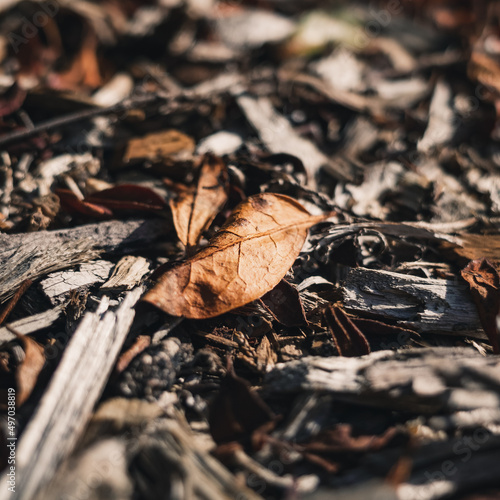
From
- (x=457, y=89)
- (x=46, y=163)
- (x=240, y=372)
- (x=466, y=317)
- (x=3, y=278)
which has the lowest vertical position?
(x=466, y=317)

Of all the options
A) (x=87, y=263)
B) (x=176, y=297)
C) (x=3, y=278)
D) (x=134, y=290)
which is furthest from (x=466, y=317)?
(x=3, y=278)

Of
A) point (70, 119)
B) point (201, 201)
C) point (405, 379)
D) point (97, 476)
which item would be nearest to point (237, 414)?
point (97, 476)

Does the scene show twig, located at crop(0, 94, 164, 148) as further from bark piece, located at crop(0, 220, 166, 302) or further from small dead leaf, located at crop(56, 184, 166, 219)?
bark piece, located at crop(0, 220, 166, 302)

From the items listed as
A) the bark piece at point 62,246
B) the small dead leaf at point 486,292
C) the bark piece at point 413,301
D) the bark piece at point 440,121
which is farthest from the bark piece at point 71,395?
the bark piece at point 440,121

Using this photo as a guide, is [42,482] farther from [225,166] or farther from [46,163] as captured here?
[46,163]

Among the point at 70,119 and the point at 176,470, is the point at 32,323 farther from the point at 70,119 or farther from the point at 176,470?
the point at 70,119
